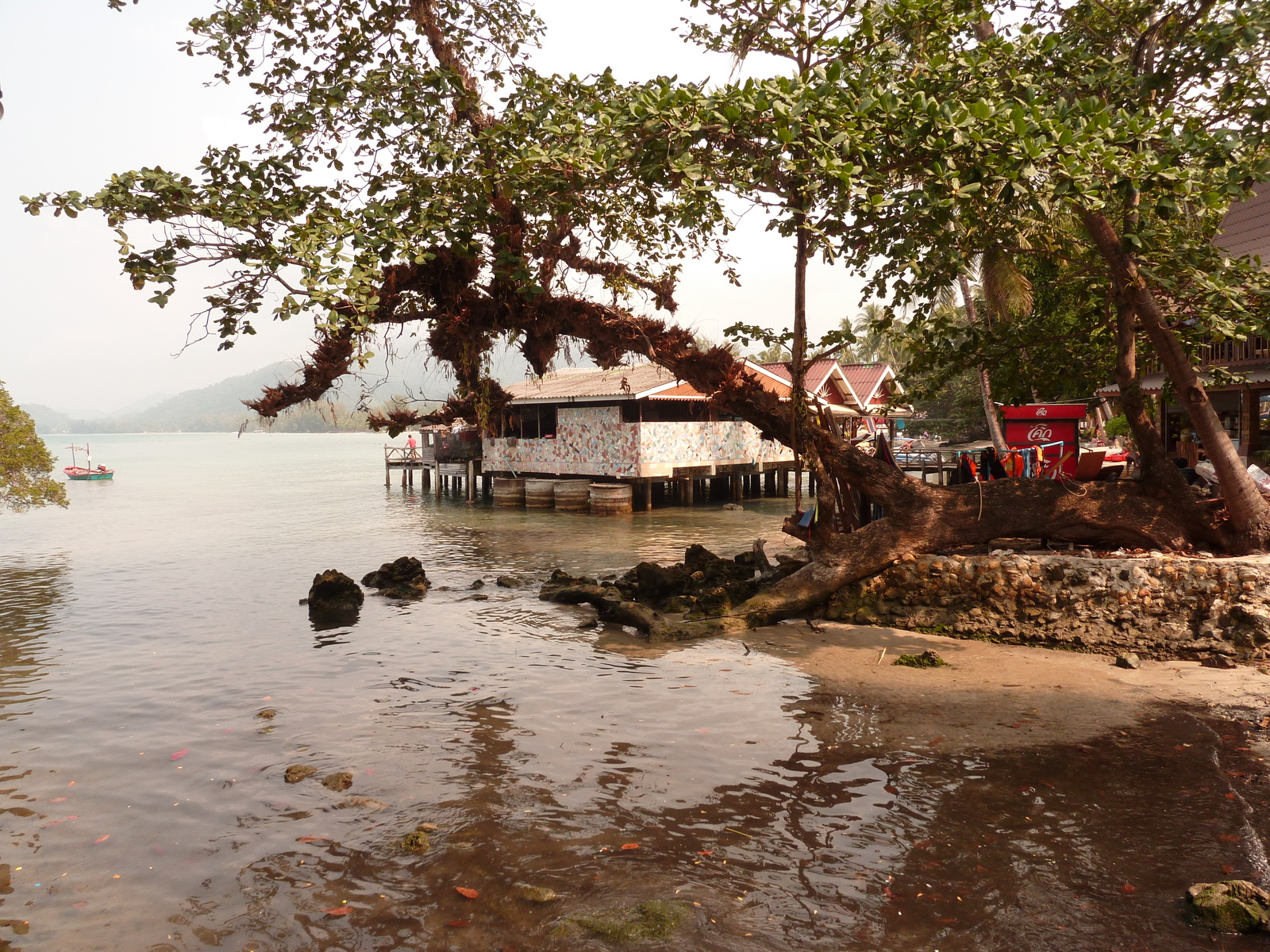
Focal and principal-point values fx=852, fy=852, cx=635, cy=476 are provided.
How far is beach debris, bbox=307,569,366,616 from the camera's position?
43.6ft

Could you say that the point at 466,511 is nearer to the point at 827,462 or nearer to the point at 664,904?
the point at 827,462

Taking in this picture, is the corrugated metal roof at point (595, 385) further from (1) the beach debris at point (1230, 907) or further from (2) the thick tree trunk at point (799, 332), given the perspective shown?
(1) the beach debris at point (1230, 907)

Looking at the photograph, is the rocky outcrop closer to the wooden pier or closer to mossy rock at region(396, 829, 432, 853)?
mossy rock at region(396, 829, 432, 853)

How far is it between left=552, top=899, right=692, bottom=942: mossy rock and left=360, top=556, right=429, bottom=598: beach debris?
415 inches

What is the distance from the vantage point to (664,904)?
4500 millimetres

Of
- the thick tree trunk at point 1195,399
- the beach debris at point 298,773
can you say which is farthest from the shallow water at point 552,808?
the thick tree trunk at point 1195,399

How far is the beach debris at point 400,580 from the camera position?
571 inches

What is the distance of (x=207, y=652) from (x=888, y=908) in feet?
31.4

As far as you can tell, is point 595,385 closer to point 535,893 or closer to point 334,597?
point 334,597

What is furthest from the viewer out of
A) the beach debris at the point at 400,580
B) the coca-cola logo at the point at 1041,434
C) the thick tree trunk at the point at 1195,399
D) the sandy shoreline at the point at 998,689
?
the beach debris at the point at 400,580

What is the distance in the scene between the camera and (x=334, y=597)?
1354cm

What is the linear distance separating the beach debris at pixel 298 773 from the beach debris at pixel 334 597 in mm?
6662

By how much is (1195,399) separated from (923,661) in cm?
422

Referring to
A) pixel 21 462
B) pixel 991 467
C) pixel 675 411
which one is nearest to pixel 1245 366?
pixel 991 467
